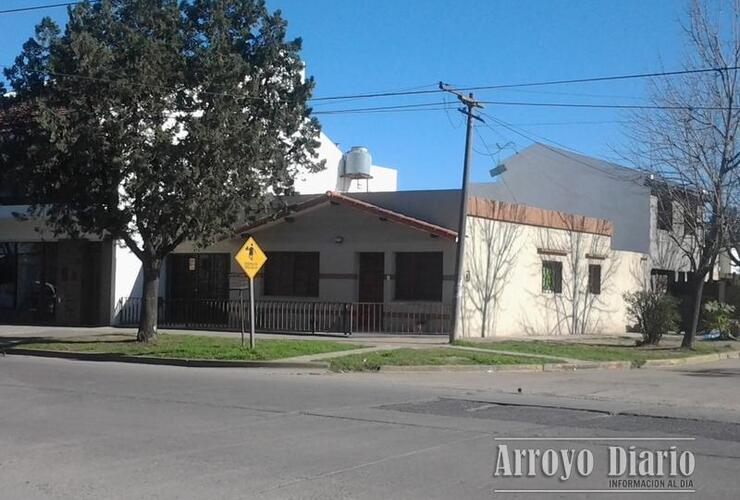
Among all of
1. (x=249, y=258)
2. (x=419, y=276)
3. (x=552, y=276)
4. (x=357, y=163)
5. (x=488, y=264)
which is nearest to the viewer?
(x=249, y=258)

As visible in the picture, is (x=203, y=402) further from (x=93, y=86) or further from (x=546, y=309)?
(x=546, y=309)

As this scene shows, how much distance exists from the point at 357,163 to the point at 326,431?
27651 millimetres

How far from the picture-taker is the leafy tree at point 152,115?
18875 millimetres

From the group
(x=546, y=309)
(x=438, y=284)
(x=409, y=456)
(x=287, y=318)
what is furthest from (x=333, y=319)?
(x=409, y=456)

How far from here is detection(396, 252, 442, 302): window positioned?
25.0 meters

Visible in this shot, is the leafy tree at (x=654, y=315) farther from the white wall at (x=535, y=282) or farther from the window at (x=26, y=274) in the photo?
the window at (x=26, y=274)

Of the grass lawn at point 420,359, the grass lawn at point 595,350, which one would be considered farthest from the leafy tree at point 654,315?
the grass lawn at point 420,359

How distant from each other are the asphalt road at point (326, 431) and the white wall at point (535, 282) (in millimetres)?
8741

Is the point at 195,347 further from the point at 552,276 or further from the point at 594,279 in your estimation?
the point at 594,279

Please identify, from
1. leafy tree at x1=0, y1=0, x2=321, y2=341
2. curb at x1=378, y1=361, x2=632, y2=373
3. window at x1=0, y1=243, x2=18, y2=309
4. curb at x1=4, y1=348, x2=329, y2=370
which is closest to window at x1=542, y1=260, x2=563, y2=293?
curb at x1=378, y1=361, x2=632, y2=373

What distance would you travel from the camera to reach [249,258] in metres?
19.4

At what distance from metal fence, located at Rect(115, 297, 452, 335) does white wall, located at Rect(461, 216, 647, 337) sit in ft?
4.30

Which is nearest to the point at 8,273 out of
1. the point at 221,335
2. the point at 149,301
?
the point at 221,335

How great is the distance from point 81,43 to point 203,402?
1017cm
